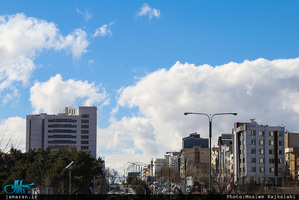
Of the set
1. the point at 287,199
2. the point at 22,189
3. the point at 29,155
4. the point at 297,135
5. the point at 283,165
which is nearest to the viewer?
the point at 287,199

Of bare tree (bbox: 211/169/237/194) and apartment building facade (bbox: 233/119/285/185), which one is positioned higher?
apartment building facade (bbox: 233/119/285/185)

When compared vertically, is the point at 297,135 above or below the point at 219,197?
above

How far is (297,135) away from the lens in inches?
5428

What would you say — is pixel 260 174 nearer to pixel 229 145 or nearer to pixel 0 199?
pixel 229 145

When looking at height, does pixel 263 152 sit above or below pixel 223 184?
Result: above

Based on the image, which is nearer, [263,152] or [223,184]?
[223,184]

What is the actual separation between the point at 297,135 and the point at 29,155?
81.6 metres

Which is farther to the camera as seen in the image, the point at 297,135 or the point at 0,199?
the point at 297,135

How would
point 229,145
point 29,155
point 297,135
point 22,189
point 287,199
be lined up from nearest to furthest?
point 287,199 < point 22,189 < point 29,155 < point 297,135 < point 229,145

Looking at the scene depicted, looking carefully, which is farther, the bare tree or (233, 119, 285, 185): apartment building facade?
(233, 119, 285, 185): apartment building facade

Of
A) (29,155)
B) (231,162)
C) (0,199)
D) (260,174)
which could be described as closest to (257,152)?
(260,174)

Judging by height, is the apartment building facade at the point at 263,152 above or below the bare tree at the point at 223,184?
above

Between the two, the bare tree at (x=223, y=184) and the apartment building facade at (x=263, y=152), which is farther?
the apartment building facade at (x=263, y=152)

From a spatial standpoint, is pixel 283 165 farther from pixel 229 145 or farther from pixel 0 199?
pixel 0 199
